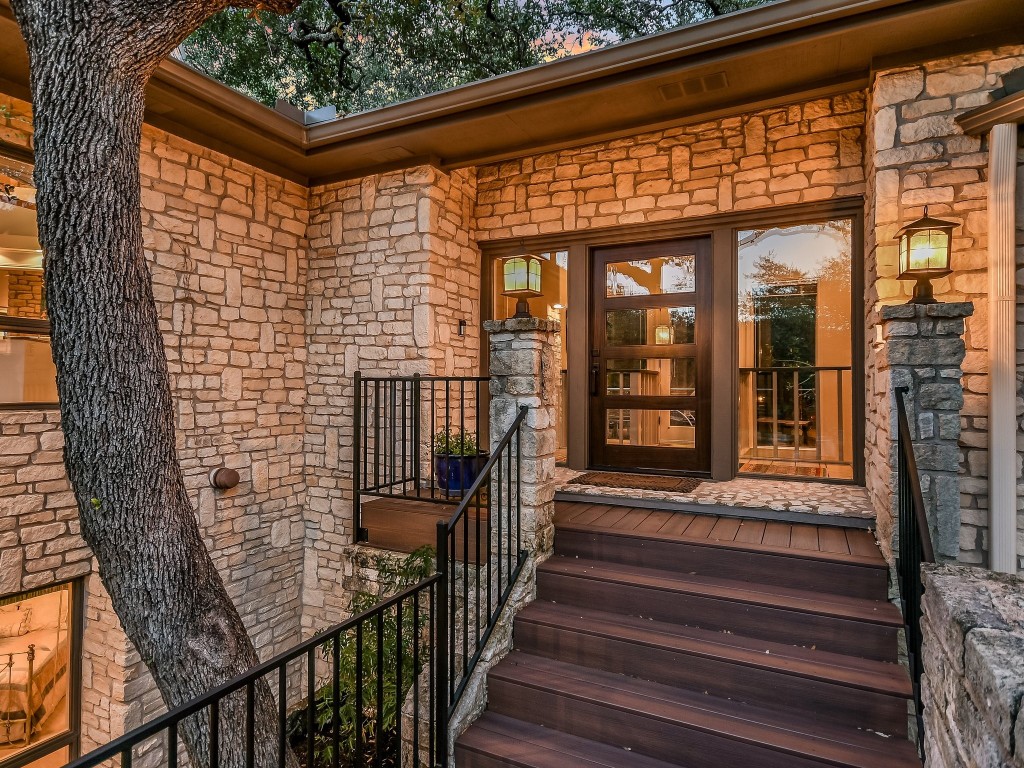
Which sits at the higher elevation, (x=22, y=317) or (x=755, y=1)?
(x=755, y=1)

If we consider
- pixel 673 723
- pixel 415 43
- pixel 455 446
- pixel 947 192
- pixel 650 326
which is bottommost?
pixel 673 723

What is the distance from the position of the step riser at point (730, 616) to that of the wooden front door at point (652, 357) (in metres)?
1.85

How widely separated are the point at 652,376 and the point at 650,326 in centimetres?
42

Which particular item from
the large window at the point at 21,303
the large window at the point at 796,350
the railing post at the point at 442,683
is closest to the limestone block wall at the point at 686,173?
the large window at the point at 796,350

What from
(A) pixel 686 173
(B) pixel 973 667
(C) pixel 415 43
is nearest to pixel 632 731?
(B) pixel 973 667

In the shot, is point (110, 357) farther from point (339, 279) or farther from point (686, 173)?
point (686, 173)

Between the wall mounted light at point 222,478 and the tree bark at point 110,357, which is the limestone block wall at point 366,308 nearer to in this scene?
the wall mounted light at point 222,478

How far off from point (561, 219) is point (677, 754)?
384 cm

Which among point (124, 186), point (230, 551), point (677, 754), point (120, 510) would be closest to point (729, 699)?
point (677, 754)

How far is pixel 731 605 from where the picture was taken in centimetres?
258

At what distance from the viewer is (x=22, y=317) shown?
10.8 feet

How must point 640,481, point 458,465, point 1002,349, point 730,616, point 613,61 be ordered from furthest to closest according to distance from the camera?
1. point 640,481
2. point 458,465
3. point 613,61
4. point 1002,349
5. point 730,616

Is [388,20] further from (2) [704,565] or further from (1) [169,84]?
(2) [704,565]

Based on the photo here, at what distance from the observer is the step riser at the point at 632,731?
2.07m
